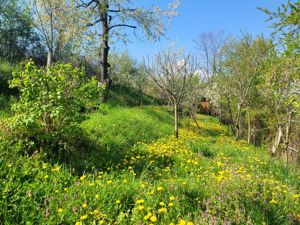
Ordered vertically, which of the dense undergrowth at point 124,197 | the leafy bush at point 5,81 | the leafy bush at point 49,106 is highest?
the leafy bush at point 5,81

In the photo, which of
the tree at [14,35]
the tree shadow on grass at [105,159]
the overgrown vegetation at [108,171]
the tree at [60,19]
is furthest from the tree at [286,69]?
the tree at [14,35]

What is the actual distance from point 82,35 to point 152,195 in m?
11.4

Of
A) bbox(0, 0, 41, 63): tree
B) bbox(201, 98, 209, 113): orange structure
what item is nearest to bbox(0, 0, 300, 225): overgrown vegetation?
bbox(0, 0, 41, 63): tree

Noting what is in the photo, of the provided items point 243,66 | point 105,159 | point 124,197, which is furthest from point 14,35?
point 124,197

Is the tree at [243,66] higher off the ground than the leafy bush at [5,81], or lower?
higher

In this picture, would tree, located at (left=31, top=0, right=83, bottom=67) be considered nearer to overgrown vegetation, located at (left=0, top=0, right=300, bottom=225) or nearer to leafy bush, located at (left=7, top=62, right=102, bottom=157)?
overgrown vegetation, located at (left=0, top=0, right=300, bottom=225)

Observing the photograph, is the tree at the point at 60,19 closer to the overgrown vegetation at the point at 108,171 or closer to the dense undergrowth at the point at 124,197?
the overgrown vegetation at the point at 108,171

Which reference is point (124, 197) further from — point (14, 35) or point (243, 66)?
point (14, 35)

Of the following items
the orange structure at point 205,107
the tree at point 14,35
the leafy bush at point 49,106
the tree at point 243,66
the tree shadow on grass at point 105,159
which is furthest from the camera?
the orange structure at point 205,107

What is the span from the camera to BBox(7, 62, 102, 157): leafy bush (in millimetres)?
5148

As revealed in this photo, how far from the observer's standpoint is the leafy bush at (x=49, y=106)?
5.15 m

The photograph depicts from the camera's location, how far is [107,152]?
643cm

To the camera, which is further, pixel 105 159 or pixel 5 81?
pixel 5 81

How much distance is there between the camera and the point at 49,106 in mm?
5188
